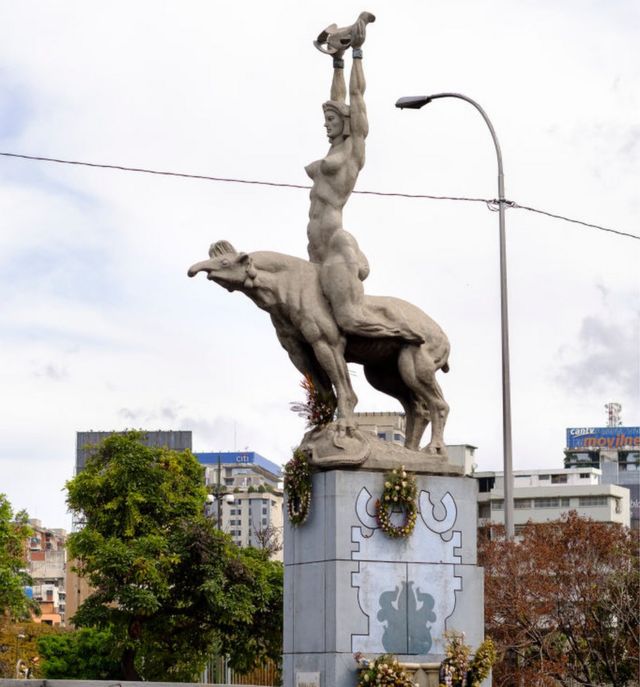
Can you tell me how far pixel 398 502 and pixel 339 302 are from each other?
251 cm

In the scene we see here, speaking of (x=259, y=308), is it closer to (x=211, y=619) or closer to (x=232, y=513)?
(x=211, y=619)

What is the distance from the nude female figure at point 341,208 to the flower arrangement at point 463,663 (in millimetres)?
3730

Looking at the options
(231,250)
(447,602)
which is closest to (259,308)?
(231,250)

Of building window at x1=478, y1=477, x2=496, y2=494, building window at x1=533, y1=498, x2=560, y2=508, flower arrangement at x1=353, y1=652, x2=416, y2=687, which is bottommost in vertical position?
flower arrangement at x1=353, y1=652, x2=416, y2=687

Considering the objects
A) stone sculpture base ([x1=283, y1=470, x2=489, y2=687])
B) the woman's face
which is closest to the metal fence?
stone sculpture base ([x1=283, y1=470, x2=489, y2=687])

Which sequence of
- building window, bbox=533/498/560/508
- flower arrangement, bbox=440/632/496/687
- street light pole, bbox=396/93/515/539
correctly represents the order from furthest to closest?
1. building window, bbox=533/498/560/508
2. street light pole, bbox=396/93/515/539
3. flower arrangement, bbox=440/632/496/687

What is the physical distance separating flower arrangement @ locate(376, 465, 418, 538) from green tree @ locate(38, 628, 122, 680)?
35.6 m

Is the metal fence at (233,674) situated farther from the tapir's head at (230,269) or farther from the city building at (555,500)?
the city building at (555,500)

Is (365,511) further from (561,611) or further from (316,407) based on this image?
(561,611)

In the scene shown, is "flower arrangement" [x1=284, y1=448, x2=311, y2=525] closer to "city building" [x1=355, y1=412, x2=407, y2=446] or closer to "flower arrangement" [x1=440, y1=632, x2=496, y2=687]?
"city building" [x1=355, y1=412, x2=407, y2=446]

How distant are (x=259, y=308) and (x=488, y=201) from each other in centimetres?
960

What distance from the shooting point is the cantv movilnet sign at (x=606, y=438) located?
134 meters

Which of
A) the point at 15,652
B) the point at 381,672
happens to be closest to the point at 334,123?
the point at 381,672

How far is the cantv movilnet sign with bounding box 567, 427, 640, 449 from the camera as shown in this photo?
134m
